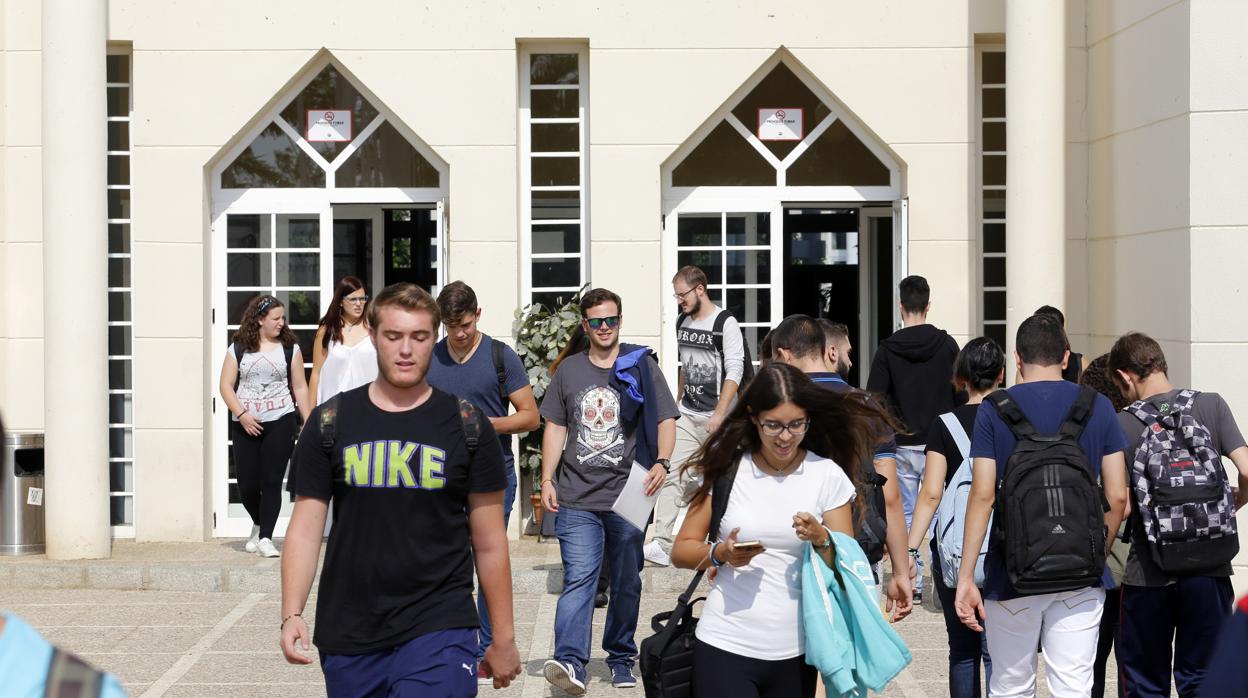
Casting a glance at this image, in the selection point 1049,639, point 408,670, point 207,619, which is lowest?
point 207,619

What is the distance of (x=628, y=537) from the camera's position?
7.84 m

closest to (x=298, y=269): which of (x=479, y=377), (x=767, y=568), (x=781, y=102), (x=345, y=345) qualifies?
(x=345, y=345)

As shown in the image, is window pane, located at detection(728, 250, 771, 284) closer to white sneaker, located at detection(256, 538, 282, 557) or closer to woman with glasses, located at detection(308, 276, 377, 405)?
woman with glasses, located at detection(308, 276, 377, 405)

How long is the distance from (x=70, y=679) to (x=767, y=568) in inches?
123

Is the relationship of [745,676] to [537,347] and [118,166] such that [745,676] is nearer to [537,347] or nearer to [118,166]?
[537,347]

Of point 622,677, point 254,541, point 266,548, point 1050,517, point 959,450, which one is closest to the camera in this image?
point 1050,517

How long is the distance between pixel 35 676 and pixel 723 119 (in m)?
10.8

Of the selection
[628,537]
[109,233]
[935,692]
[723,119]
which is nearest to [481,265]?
[723,119]

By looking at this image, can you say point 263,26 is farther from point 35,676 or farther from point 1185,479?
point 35,676

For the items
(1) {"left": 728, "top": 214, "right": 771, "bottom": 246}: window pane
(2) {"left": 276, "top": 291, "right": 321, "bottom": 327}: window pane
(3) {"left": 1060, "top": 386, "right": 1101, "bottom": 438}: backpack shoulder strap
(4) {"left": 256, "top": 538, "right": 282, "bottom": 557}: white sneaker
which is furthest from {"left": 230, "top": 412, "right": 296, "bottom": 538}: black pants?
(3) {"left": 1060, "top": 386, "right": 1101, "bottom": 438}: backpack shoulder strap

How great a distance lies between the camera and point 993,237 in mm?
12461

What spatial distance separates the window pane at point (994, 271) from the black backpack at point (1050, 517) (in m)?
7.26

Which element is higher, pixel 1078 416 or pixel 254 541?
pixel 1078 416

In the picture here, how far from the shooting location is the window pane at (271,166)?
12508mm
